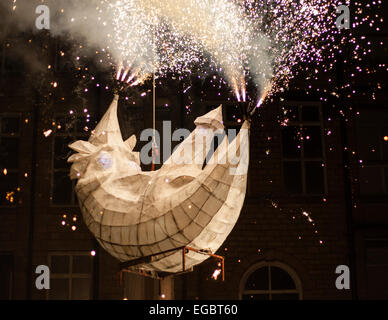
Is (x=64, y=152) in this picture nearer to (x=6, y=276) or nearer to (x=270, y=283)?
(x=6, y=276)

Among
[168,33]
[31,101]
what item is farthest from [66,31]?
[168,33]

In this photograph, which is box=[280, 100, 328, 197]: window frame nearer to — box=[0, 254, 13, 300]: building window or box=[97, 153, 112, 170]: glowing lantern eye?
box=[0, 254, 13, 300]: building window

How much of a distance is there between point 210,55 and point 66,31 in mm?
2200

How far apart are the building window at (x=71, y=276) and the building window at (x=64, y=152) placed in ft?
2.64

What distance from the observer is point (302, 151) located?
812cm

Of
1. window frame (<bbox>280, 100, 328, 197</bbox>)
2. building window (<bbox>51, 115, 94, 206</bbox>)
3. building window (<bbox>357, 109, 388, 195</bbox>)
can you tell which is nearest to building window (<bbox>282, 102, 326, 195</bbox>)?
window frame (<bbox>280, 100, 328, 197</bbox>)

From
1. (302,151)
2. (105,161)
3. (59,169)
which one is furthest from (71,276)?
(105,161)

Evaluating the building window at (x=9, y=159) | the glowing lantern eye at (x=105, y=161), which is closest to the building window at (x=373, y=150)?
the building window at (x=9, y=159)

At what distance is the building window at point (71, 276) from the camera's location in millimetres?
7676

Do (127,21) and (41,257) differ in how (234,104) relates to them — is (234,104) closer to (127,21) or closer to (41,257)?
(127,21)

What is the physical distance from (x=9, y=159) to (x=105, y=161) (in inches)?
206

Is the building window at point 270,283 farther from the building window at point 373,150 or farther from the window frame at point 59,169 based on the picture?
the window frame at point 59,169

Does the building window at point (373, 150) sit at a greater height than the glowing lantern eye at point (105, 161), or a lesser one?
greater

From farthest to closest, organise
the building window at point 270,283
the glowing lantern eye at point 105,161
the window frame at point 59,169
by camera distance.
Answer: the window frame at point 59,169 → the building window at point 270,283 → the glowing lantern eye at point 105,161
